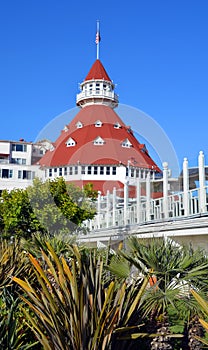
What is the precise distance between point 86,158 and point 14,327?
123ft

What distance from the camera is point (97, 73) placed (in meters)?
59.5

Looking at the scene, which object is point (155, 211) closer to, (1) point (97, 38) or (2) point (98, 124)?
(2) point (98, 124)

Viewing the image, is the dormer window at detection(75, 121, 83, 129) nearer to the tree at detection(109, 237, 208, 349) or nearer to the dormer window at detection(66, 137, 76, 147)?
the dormer window at detection(66, 137, 76, 147)

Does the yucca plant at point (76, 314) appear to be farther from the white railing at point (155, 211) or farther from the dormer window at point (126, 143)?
the dormer window at point (126, 143)

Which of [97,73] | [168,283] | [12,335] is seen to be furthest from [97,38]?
[12,335]

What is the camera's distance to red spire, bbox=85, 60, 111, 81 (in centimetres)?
5891

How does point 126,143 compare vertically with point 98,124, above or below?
below

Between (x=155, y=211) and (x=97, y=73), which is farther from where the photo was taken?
(x=97, y=73)

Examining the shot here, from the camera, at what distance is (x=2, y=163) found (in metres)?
56.2

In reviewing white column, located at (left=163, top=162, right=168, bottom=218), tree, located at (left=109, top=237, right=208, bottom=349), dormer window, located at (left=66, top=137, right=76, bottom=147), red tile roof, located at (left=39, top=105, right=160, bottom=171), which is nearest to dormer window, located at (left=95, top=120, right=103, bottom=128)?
red tile roof, located at (left=39, top=105, right=160, bottom=171)

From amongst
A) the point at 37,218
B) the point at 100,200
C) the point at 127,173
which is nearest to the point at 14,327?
the point at 37,218

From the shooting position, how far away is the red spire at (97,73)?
58.9 m

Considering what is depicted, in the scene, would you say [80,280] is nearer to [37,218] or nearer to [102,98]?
[37,218]

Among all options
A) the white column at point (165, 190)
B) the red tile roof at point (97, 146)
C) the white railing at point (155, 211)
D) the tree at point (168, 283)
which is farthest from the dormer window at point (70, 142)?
the tree at point (168, 283)
